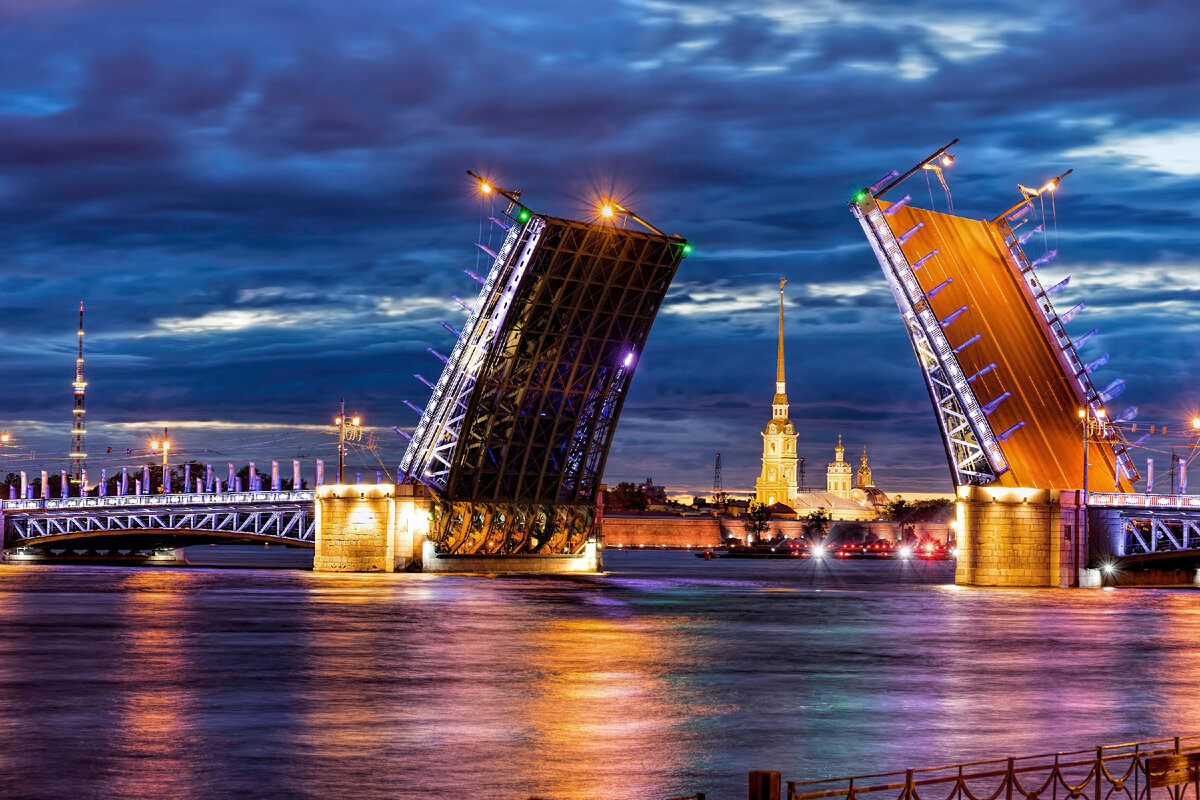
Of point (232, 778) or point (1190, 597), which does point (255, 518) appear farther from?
point (232, 778)

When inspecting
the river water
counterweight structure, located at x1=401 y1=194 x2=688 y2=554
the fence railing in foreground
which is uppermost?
counterweight structure, located at x1=401 y1=194 x2=688 y2=554

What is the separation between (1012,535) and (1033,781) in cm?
5662

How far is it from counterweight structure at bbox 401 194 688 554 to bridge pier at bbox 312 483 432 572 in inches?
46.3

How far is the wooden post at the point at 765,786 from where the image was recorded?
10.4 m

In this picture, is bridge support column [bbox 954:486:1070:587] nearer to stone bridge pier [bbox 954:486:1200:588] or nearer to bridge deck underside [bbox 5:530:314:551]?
stone bridge pier [bbox 954:486:1200:588]

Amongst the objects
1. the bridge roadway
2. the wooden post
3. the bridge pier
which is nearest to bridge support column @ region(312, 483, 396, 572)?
the bridge pier

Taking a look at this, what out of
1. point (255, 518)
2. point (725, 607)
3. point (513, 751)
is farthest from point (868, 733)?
point (255, 518)

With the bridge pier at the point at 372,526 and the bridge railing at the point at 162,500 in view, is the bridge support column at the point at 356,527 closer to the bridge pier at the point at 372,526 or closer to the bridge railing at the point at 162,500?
the bridge pier at the point at 372,526

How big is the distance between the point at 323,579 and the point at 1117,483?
39.7 metres

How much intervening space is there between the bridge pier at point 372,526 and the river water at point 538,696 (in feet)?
94.3

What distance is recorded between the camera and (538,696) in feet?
78.0

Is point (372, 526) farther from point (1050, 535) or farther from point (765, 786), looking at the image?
point (765, 786)

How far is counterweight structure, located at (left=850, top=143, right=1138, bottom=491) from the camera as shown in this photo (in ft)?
222

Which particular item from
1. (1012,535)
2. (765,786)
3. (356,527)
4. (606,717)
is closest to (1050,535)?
(1012,535)
